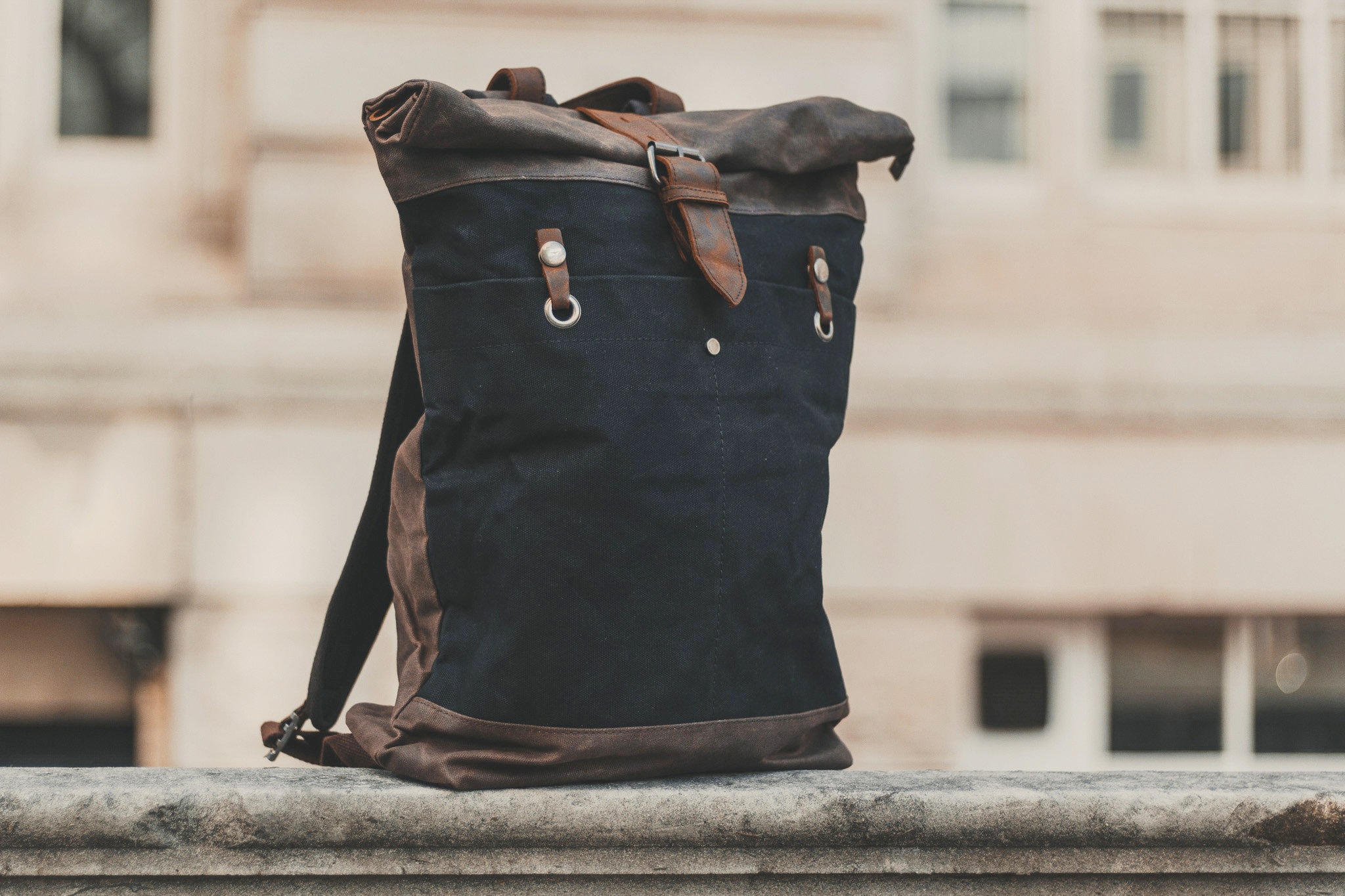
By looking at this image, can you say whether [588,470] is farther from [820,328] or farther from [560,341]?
[820,328]

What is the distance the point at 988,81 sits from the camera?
3566 millimetres

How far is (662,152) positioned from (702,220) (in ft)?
0.31

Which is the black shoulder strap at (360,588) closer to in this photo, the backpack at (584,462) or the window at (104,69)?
the backpack at (584,462)

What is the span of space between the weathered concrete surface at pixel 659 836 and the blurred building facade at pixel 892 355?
6.28 ft

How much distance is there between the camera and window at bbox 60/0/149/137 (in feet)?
11.0

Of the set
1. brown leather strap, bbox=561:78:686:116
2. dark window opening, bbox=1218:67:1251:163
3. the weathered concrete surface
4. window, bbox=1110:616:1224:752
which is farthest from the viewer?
dark window opening, bbox=1218:67:1251:163

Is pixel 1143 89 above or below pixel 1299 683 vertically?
above

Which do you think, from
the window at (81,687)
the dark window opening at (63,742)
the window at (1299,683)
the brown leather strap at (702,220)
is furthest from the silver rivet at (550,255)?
the window at (1299,683)

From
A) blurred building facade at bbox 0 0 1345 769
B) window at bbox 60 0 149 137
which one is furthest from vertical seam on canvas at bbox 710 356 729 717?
window at bbox 60 0 149 137

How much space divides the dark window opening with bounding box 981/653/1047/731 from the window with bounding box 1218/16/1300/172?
1.71 metres

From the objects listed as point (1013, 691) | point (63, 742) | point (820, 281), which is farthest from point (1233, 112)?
point (63, 742)

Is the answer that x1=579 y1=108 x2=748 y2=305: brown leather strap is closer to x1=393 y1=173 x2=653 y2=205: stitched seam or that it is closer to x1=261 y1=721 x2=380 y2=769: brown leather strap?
x1=393 y1=173 x2=653 y2=205: stitched seam

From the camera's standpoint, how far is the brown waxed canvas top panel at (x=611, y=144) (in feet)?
3.88

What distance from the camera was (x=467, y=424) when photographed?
1.24 m
